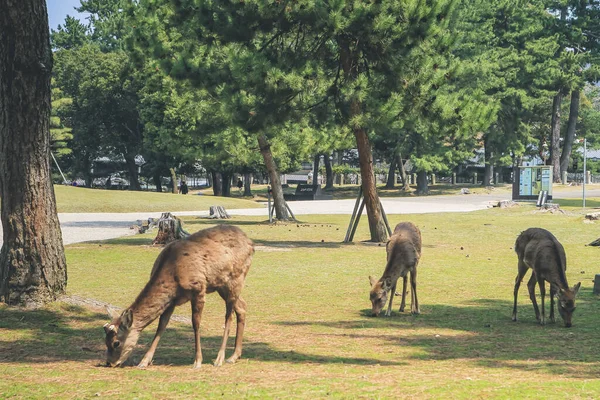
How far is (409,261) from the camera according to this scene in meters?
13.5

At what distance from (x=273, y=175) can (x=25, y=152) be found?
25059 mm

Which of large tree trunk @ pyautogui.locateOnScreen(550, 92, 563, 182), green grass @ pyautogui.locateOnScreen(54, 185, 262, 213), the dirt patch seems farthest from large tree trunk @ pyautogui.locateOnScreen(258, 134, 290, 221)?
large tree trunk @ pyautogui.locateOnScreen(550, 92, 563, 182)

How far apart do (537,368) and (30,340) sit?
21.7 feet

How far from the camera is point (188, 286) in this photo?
950 centimetres

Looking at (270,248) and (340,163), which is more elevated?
(340,163)

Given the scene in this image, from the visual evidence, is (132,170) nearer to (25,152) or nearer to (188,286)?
(25,152)

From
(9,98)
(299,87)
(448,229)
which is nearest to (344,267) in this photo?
(299,87)

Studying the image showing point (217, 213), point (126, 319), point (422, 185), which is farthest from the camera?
point (422, 185)

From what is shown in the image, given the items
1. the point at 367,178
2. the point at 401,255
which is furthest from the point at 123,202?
the point at 401,255

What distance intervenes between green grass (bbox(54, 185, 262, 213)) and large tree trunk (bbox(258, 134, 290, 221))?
1285cm

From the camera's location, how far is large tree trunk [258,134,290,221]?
120 feet

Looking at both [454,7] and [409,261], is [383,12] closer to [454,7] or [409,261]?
[454,7]

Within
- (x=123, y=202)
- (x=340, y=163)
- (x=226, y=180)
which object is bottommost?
(x=123, y=202)

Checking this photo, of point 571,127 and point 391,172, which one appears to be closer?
point 391,172
